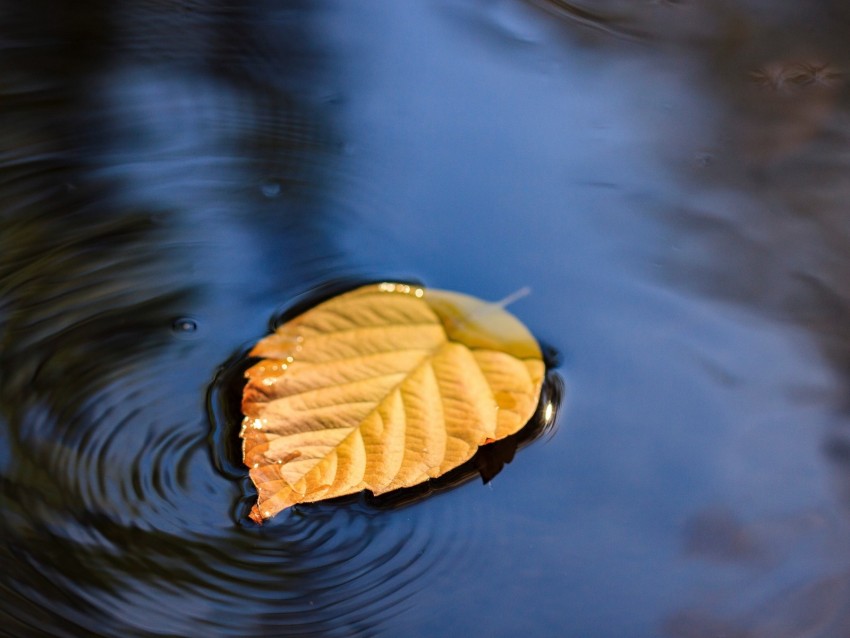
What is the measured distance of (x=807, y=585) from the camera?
1044 mm

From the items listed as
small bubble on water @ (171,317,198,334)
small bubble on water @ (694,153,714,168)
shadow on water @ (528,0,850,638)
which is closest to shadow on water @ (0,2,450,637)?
small bubble on water @ (171,317,198,334)

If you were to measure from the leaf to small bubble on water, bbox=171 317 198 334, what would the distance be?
0.34 ft

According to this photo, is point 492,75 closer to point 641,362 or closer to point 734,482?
point 641,362

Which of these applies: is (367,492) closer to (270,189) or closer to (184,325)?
(184,325)

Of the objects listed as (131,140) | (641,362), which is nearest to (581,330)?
(641,362)

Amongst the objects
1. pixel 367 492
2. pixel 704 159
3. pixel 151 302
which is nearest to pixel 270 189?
pixel 151 302

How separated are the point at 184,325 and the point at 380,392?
303 millimetres

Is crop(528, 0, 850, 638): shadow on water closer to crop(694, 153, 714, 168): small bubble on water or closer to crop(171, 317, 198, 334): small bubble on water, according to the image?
crop(694, 153, 714, 168): small bubble on water

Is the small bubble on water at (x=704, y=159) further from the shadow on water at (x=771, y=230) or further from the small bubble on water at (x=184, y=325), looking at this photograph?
the small bubble on water at (x=184, y=325)

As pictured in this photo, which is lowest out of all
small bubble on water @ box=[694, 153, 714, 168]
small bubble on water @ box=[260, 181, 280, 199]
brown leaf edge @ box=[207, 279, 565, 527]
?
brown leaf edge @ box=[207, 279, 565, 527]

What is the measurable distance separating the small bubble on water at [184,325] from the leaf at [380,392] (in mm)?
105

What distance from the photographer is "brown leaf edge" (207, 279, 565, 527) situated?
3.51 ft

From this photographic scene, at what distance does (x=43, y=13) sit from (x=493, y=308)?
46.6 inches

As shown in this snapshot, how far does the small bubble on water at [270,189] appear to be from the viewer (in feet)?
4.82
